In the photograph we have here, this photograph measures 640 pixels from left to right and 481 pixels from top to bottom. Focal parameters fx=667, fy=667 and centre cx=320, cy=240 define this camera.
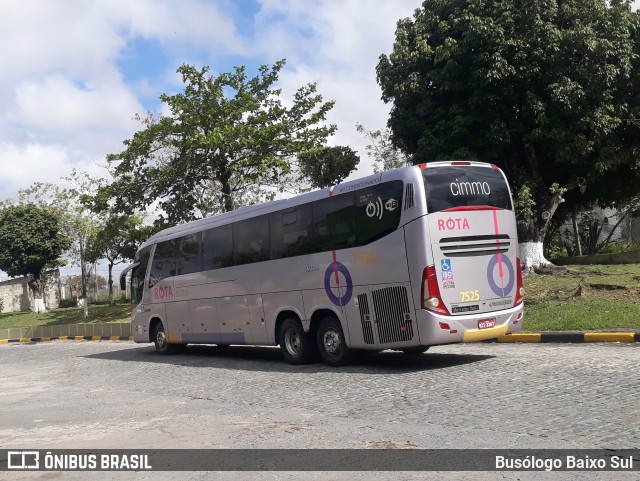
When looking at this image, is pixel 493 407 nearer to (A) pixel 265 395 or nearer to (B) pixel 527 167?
(A) pixel 265 395

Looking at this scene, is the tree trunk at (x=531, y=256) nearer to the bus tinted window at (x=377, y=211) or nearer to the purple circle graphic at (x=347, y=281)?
the purple circle graphic at (x=347, y=281)

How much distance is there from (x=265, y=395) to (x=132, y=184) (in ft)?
73.4

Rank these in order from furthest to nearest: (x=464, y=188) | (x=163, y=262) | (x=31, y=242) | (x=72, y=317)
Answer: (x=31, y=242), (x=72, y=317), (x=163, y=262), (x=464, y=188)

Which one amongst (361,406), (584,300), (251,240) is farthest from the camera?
(584,300)

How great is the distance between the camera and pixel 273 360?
1502 centimetres

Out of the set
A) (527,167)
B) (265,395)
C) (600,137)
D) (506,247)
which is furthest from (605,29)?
(265,395)

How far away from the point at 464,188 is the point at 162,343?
1086 cm

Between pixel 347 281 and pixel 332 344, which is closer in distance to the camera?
pixel 347 281

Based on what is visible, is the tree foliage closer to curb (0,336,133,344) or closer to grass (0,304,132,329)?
grass (0,304,132,329)

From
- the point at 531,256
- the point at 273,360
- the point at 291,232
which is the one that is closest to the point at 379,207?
the point at 291,232

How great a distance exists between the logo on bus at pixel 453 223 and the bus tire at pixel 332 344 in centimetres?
284

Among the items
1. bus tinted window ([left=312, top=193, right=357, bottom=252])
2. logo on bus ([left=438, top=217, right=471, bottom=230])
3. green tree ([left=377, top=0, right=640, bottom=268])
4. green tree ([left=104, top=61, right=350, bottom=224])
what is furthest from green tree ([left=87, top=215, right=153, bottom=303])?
logo on bus ([left=438, top=217, right=471, bottom=230])

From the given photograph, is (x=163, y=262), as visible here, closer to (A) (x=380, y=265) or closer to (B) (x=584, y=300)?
(A) (x=380, y=265)

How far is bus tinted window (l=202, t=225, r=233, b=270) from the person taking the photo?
1520 centimetres
